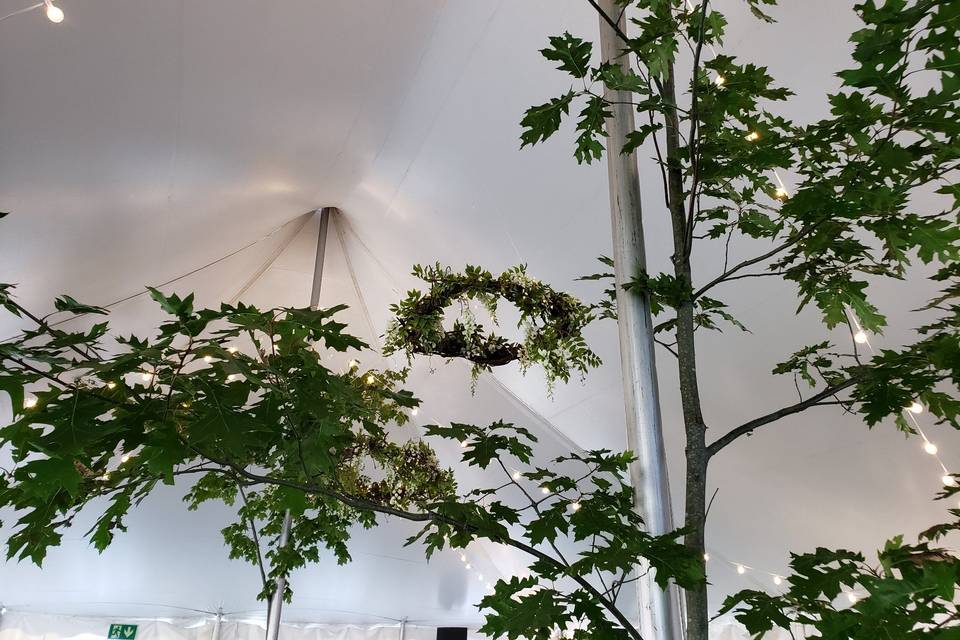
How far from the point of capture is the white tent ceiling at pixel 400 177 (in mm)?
2195

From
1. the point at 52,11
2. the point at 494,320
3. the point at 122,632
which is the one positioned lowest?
the point at 122,632

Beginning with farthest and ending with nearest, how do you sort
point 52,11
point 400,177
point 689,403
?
point 400,177 → point 52,11 → point 689,403

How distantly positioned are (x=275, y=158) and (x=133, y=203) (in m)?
0.75

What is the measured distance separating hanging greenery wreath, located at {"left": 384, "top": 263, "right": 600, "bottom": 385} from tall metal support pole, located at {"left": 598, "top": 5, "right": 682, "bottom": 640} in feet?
2.96

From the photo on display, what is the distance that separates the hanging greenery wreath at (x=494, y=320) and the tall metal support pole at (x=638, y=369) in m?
0.90

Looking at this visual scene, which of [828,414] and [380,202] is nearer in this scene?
[828,414]

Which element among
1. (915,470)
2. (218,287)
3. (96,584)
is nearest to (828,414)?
(915,470)

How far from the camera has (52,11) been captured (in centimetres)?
182

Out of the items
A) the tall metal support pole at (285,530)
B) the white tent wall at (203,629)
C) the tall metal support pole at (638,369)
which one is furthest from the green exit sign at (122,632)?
the tall metal support pole at (638,369)

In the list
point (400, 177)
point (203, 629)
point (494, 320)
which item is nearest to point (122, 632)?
point (203, 629)

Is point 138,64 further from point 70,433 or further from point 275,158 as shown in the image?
point 70,433

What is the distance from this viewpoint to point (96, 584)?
6.68 meters

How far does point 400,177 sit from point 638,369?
3105 millimetres

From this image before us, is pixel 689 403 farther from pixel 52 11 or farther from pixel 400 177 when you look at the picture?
pixel 400 177
